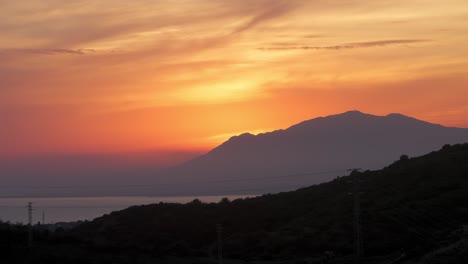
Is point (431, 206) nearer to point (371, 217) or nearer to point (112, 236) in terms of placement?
point (371, 217)

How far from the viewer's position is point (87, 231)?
313 ft

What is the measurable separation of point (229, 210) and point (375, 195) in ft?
69.6

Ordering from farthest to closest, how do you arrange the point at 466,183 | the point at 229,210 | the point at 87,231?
the point at 229,210, the point at 87,231, the point at 466,183

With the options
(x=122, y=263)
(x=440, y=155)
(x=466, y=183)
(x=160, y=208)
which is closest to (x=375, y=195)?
(x=466, y=183)

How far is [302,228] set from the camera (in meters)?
79.8

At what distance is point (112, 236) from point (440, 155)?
144ft

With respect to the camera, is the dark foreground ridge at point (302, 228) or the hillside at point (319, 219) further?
the hillside at point (319, 219)

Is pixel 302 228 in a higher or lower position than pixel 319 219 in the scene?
lower

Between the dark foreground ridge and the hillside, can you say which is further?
the hillside

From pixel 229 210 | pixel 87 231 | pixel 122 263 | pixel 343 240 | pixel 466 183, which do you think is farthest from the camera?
pixel 229 210

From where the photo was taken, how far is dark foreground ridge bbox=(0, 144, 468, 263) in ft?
202

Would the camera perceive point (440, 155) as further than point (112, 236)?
Answer: Yes

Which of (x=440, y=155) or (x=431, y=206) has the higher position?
(x=440, y=155)

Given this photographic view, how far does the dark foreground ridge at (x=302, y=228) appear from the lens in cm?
Answer: 6156
